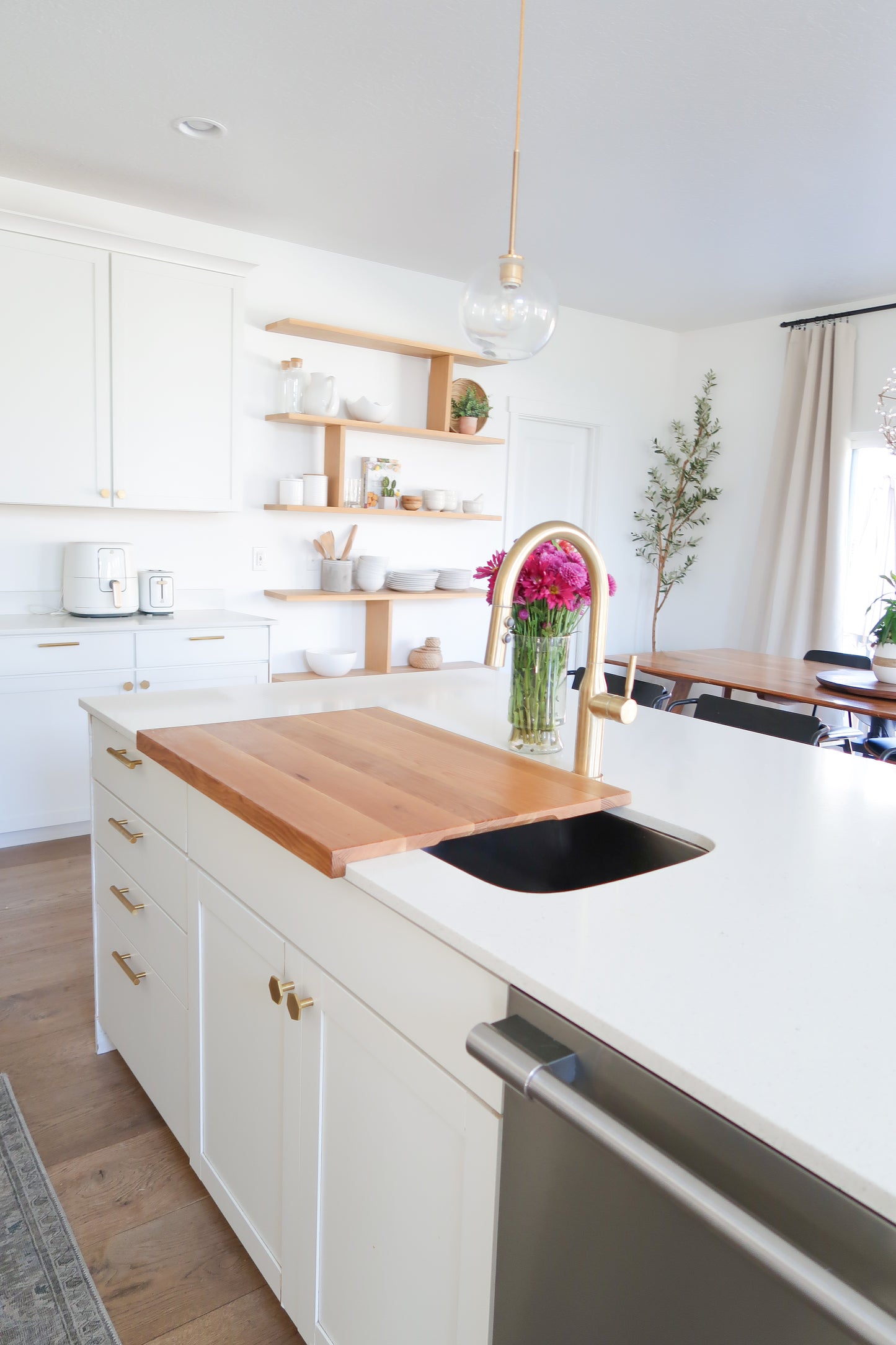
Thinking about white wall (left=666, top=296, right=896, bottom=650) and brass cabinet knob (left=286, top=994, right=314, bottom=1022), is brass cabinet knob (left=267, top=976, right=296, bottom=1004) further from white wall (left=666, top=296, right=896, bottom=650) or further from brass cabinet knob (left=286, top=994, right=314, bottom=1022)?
white wall (left=666, top=296, right=896, bottom=650)

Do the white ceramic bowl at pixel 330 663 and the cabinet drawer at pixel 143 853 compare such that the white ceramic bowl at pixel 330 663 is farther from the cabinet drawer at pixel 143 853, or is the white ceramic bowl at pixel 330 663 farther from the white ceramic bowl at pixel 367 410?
the cabinet drawer at pixel 143 853

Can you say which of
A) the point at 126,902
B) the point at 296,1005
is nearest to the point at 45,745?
the point at 126,902

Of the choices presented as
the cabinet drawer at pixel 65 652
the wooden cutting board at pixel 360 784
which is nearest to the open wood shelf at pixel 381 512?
the cabinet drawer at pixel 65 652

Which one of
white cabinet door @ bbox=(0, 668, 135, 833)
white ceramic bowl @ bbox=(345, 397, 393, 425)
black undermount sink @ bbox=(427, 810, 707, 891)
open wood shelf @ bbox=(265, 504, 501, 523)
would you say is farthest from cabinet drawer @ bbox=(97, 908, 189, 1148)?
white ceramic bowl @ bbox=(345, 397, 393, 425)

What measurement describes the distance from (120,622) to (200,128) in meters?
1.79

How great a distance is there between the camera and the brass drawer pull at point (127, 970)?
5.92 ft

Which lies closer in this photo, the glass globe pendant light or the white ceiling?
the glass globe pendant light

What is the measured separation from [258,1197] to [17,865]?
7.67 feet

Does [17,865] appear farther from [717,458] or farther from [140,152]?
[717,458]

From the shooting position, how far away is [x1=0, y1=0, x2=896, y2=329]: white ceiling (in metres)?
2.32

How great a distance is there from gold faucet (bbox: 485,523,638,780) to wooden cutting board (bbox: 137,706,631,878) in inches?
2.3

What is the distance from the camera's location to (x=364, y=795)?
4.10ft

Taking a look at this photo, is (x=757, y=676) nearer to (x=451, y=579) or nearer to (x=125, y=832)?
(x=451, y=579)

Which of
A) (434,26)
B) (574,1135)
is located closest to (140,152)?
(434,26)
